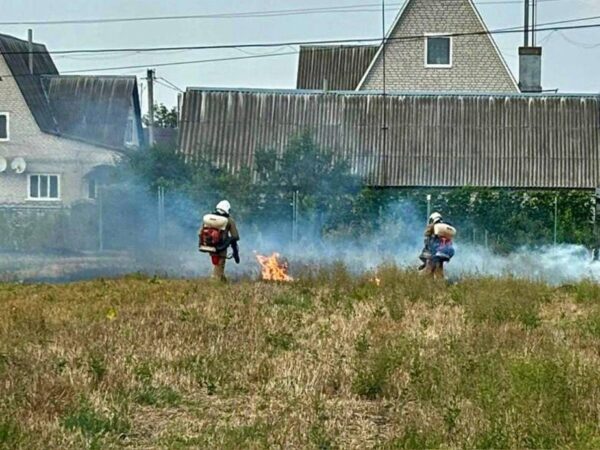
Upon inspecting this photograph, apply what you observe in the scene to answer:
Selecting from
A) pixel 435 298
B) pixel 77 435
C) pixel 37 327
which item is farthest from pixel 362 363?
pixel 435 298

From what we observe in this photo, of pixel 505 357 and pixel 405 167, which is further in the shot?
pixel 405 167

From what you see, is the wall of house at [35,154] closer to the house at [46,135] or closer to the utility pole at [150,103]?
the house at [46,135]

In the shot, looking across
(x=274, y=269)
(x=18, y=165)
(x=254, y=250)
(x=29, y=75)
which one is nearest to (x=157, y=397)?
(x=274, y=269)

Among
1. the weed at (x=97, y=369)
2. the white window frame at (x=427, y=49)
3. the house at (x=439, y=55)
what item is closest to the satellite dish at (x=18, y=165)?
the house at (x=439, y=55)

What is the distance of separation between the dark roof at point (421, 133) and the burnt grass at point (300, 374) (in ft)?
62.7

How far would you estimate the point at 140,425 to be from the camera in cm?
789

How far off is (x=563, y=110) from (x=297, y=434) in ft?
102

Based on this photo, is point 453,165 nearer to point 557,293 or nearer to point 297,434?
point 557,293

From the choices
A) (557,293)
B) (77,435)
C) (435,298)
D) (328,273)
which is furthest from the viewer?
(328,273)

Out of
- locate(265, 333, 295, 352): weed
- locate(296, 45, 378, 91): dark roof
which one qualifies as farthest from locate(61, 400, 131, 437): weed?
locate(296, 45, 378, 91): dark roof

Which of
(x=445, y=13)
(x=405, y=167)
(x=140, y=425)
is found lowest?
(x=140, y=425)

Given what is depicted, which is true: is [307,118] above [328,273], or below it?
above

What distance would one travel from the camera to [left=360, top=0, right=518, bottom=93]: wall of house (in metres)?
42.8

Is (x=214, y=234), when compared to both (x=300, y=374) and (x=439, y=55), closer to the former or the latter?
(x=300, y=374)
